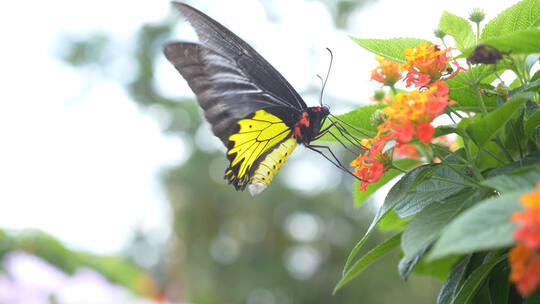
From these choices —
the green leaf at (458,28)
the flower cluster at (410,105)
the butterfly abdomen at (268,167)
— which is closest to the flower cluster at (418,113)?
the flower cluster at (410,105)

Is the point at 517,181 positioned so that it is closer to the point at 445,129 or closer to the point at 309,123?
the point at 445,129

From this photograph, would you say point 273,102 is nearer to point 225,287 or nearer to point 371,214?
point 371,214

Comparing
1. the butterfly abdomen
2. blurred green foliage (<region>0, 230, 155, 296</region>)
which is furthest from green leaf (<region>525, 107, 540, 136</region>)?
blurred green foliage (<region>0, 230, 155, 296</region>)

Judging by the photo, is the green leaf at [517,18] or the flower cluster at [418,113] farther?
the green leaf at [517,18]

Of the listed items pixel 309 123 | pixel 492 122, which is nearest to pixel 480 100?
pixel 492 122

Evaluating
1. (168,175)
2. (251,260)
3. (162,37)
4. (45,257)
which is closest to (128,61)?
(162,37)

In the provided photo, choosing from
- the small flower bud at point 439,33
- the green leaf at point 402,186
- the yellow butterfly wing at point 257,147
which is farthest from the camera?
the yellow butterfly wing at point 257,147

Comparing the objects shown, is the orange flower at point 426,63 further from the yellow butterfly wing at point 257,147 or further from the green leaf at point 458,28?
the yellow butterfly wing at point 257,147
